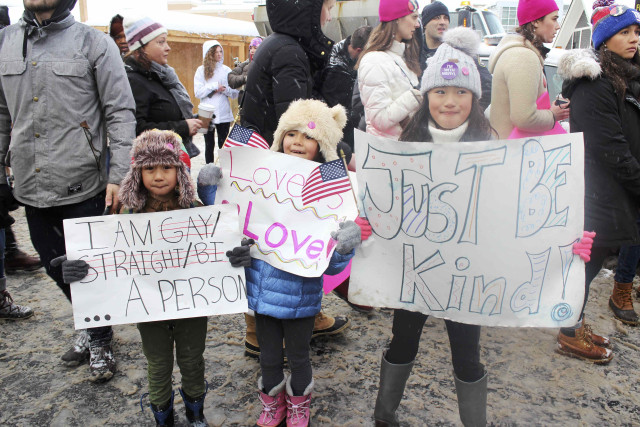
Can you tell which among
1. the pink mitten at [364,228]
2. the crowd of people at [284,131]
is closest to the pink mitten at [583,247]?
the crowd of people at [284,131]

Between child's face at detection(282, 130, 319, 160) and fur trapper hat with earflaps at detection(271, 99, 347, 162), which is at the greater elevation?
fur trapper hat with earflaps at detection(271, 99, 347, 162)

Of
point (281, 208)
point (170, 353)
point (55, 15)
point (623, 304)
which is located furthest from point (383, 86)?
point (623, 304)

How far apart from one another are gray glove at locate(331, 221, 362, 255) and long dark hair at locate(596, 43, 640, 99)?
192 centimetres

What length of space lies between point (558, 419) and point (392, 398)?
95 cm

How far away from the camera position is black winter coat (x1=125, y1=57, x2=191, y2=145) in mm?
3166

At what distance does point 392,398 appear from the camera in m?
2.40

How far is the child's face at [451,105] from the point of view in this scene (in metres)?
2.18

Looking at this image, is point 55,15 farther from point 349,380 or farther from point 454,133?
point 349,380

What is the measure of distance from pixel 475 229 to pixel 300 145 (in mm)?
935

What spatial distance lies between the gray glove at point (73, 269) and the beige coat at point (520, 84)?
8.17ft

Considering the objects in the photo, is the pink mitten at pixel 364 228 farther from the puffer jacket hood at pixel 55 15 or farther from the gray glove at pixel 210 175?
the puffer jacket hood at pixel 55 15

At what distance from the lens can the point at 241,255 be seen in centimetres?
224

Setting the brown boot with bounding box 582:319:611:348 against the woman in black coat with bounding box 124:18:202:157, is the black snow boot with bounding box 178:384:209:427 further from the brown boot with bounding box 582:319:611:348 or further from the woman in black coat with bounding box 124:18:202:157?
the brown boot with bounding box 582:319:611:348

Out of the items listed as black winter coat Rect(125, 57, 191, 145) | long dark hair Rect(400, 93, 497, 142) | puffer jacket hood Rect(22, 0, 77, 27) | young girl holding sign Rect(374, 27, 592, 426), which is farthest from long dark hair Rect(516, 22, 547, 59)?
puffer jacket hood Rect(22, 0, 77, 27)
